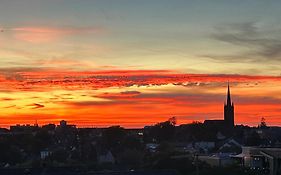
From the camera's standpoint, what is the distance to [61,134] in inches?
4469

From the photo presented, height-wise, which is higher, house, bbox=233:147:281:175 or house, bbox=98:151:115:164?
house, bbox=233:147:281:175

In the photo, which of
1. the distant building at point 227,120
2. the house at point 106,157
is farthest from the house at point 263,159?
the distant building at point 227,120

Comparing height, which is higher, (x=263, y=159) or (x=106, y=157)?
(x=263, y=159)

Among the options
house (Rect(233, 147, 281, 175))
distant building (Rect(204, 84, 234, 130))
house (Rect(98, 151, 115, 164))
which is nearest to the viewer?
house (Rect(233, 147, 281, 175))

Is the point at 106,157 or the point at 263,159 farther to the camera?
the point at 106,157

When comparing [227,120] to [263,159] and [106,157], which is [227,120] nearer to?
[106,157]

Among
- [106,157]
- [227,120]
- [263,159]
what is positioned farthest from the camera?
[227,120]

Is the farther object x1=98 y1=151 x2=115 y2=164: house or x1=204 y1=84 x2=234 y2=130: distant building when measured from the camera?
x1=204 y1=84 x2=234 y2=130: distant building

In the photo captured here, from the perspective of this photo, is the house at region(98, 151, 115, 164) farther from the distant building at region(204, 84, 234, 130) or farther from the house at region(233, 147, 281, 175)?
the distant building at region(204, 84, 234, 130)

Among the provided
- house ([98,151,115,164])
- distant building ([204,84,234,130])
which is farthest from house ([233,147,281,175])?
distant building ([204,84,234,130])

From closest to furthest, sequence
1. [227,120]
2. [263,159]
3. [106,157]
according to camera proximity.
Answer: [263,159] < [106,157] < [227,120]

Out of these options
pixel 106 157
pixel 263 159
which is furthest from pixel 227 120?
pixel 263 159

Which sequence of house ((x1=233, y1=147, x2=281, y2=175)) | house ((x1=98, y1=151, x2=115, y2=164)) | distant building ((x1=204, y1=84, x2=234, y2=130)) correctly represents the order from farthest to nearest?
1. distant building ((x1=204, y1=84, x2=234, y2=130))
2. house ((x1=98, y1=151, x2=115, y2=164))
3. house ((x1=233, y1=147, x2=281, y2=175))

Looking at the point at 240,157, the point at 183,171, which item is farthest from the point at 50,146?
the point at 183,171
